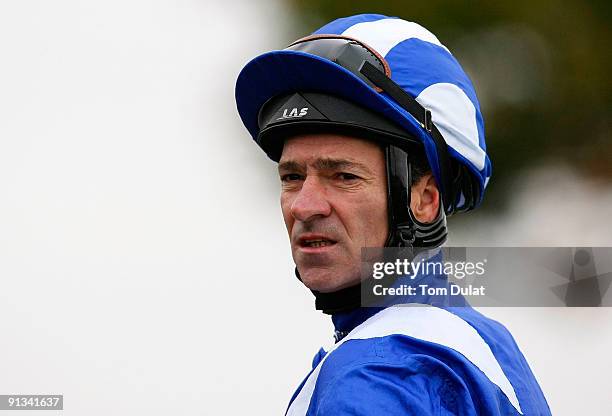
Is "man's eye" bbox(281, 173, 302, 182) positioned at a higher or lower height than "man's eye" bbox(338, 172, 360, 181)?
higher

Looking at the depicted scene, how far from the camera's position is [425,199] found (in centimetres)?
198

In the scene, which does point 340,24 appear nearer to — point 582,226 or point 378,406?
point 378,406

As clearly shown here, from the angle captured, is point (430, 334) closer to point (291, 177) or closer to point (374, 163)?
point (374, 163)

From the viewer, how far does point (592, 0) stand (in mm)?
4586

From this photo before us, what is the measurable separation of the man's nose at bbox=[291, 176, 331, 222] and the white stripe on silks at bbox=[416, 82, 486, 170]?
0.88 ft

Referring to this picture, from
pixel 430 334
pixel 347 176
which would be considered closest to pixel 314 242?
pixel 347 176

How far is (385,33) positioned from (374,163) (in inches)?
11.7

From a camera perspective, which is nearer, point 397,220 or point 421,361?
point 421,361

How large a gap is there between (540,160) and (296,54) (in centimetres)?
303

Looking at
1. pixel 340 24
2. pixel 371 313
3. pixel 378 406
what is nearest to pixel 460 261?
pixel 371 313

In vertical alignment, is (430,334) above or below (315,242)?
below

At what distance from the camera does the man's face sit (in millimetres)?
1882

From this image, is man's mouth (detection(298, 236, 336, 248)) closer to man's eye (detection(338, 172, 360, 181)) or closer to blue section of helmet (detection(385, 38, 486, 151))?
man's eye (detection(338, 172, 360, 181))

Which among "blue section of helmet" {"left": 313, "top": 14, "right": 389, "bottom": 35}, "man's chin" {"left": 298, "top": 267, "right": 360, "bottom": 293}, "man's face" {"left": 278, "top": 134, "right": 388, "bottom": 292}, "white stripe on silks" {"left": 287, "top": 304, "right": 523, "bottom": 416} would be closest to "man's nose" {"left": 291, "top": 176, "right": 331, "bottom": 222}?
"man's face" {"left": 278, "top": 134, "right": 388, "bottom": 292}
